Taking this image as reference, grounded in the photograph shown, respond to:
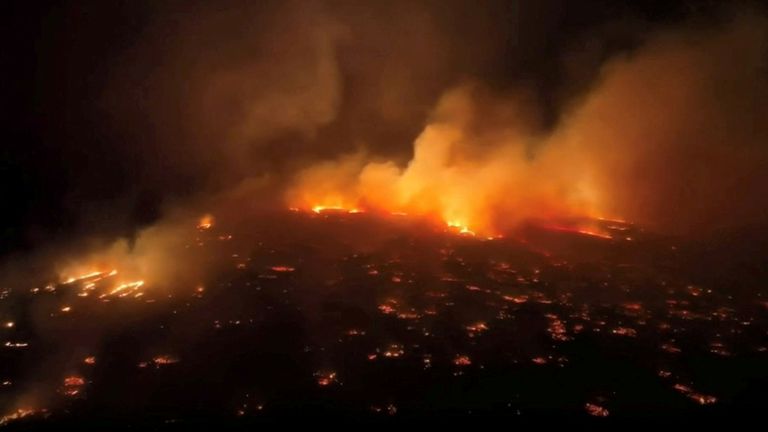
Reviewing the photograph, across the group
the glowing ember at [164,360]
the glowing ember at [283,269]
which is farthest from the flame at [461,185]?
the glowing ember at [164,360]

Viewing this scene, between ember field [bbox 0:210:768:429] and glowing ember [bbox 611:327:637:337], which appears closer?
ember field [bbox 0:210:768:429]

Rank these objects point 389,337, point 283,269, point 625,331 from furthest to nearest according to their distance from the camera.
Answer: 1. point 283,269
2. point 625,331
3. point 389,337

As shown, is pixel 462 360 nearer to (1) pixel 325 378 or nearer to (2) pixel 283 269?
(1) pixel 325 378

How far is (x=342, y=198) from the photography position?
26.4 m

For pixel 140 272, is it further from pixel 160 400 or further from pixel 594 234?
pixel 594 234

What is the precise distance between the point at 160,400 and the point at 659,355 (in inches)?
434

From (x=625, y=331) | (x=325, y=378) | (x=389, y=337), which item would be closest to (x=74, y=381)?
(x=325, y=378)

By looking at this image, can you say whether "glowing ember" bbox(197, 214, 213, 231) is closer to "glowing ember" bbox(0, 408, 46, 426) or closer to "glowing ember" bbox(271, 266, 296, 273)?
"glowing ember" bbox(271, 266, 296, 273)

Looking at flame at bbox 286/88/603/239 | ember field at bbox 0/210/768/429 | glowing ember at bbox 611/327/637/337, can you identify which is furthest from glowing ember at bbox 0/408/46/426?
flame at bbox 286/88/603/239

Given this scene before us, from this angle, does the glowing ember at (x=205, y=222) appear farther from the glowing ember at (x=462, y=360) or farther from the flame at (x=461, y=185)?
the glowing ember at (x=462, y=360)

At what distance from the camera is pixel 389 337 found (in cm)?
1459

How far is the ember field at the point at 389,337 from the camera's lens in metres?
11.9

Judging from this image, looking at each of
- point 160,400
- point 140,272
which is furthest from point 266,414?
point 140,272

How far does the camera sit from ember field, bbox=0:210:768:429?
467 inches
